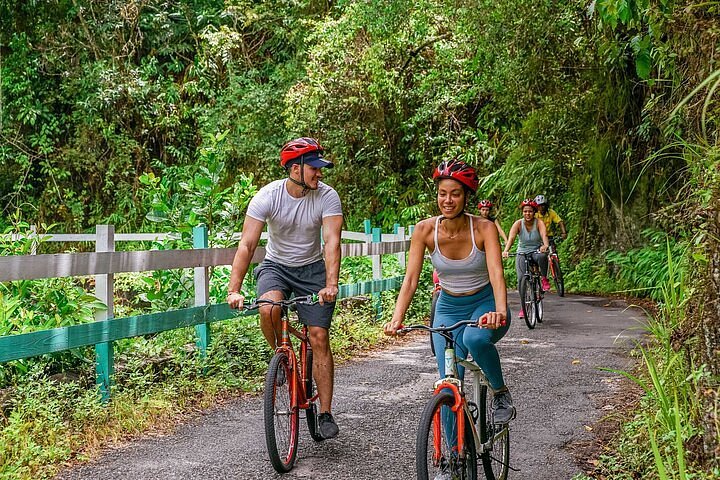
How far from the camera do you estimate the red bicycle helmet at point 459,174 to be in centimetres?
508

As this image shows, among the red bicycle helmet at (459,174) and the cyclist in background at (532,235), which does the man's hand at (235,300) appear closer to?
the red bicycle helmet at (459,174)

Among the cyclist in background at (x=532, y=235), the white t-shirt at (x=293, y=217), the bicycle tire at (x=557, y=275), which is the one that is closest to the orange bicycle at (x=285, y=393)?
the white t-shirt at (x=293, y=217)

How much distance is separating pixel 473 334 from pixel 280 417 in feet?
5.04

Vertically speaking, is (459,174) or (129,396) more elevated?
(459,174)

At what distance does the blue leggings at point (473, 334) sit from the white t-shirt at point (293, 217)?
4.54ft

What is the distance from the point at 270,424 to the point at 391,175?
772 inches

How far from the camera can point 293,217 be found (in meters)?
6.43

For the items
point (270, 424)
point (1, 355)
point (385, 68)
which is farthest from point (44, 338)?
point (385, 68)

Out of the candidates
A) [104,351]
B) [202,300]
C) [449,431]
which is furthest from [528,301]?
[449,431]

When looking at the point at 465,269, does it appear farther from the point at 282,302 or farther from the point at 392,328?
the point at 282,302

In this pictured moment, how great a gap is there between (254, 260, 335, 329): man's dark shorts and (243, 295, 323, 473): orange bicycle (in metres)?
0.18

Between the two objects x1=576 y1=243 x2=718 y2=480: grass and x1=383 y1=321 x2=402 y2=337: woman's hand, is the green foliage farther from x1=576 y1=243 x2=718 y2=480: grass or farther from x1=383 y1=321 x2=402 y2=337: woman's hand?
x1=383 y1=321 x2=402 y2=337: woman's hand

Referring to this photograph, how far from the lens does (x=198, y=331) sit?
28.3 ft

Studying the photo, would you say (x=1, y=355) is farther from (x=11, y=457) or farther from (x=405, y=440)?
(x=405, y=440)
